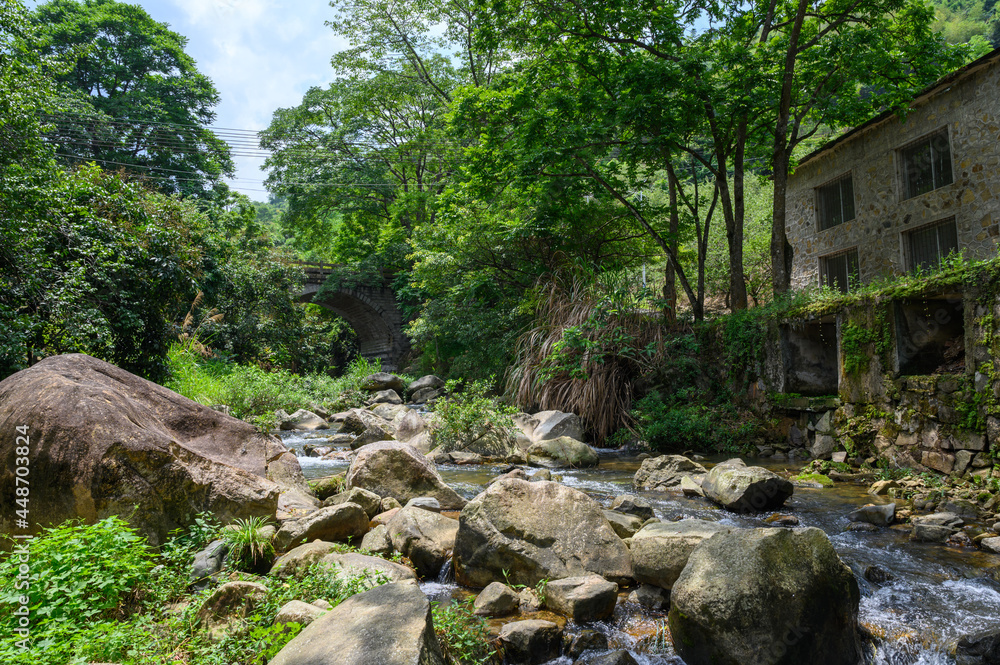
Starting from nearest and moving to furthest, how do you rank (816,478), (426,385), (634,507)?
(634,507)
(816,478)
(426,385)

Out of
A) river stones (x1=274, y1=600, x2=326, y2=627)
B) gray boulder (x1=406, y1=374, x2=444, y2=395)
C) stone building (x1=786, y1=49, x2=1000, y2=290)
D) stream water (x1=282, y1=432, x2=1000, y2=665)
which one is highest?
stone building (x1=786, y1=49, x2=1000, y2=290)

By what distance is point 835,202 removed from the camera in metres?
14.2

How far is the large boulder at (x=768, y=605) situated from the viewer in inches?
104

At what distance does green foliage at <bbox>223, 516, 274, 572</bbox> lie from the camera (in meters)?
3.46

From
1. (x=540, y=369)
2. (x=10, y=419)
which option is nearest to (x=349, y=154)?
(x=540, y=369)

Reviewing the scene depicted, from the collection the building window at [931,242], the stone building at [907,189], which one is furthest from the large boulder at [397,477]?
the building window at [931,242]

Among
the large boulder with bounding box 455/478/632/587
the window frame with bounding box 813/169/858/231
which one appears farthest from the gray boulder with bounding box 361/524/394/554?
the window frame with bounding box 813/169/858/231

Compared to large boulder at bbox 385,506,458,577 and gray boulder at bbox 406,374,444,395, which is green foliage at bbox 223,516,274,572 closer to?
large boulder at bbox 385,506,458,577

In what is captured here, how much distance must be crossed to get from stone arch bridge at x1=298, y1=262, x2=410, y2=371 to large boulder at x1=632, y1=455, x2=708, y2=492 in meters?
19.3

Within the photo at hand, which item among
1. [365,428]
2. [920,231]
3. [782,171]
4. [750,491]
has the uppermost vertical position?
[782,171]

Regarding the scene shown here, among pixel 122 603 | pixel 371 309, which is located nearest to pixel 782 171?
pixel 122 603

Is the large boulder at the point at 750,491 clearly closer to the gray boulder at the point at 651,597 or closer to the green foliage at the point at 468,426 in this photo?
the gray boulder at the point at 651,597

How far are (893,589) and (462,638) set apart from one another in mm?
2644

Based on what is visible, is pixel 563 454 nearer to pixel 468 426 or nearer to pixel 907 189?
pixel 468 426
